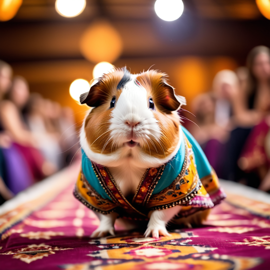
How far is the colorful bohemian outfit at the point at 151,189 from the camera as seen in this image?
102 cm

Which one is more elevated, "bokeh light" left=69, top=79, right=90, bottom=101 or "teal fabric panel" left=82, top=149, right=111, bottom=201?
"bokeh light" left=69, top=79, right=90, bottom=101

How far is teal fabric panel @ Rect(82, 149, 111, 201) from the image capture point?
107cm

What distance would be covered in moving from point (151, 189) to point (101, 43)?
5.01 meters

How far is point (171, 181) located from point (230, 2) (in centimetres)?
455

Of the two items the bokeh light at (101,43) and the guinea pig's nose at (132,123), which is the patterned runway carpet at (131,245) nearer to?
the guinea pig's nose at (132,123)

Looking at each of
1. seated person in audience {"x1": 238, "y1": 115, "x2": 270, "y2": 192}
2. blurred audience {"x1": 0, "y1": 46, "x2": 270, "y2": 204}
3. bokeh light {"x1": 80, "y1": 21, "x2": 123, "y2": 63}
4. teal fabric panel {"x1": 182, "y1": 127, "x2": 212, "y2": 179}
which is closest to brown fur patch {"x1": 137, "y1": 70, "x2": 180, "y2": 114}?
teal fabric panel {"x1": 182, "y1": 127, "x2": 212, "y2": 179}

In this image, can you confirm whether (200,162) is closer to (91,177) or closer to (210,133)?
(91,177)

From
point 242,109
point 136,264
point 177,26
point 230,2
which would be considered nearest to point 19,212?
point 136,264

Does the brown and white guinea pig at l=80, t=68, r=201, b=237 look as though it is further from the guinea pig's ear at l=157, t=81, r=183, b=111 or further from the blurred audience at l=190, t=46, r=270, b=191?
the blurred audience at l=190, t=46, r=270, b=191

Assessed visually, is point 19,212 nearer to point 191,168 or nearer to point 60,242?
point 60,242

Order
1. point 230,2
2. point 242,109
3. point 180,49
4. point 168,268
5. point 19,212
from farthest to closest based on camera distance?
point 180,49, point 230,2, point 242,109, point 19,212, point 168,268

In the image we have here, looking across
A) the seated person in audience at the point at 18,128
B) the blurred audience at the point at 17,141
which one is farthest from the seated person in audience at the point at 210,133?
the seated person in audience at the point at 18,128

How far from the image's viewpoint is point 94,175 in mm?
1065

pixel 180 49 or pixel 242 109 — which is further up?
pixel 180 49
